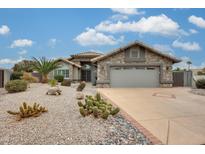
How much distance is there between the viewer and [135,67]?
18.5 meters

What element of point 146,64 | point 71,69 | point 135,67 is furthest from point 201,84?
point 71,69

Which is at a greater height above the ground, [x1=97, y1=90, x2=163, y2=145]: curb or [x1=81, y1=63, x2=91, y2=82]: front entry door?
[x1=81, y1=63, x2=91, y2=82]: front entry door

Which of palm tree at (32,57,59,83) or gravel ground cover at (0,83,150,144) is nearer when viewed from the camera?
gravel ground cover at (0,83,150,144)

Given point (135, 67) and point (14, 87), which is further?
point (135, 67)

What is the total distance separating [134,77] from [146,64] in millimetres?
1522

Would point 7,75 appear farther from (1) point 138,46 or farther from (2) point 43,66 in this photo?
(1) point 138,46

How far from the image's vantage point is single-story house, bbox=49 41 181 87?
722 inches

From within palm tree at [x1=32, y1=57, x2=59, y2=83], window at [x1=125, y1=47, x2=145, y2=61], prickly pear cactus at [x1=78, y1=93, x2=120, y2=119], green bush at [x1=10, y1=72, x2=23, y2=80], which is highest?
window at [x1=125, y1=47, x2=145, y2=61]

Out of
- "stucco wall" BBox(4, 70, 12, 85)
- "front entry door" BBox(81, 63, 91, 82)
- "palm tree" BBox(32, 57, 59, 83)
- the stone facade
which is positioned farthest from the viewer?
"front entry door" BBox(81, 63, 91, 82)

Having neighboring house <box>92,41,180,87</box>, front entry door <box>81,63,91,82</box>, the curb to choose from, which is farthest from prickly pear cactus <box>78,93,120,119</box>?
front entry door <box>81,63,91,82</box>

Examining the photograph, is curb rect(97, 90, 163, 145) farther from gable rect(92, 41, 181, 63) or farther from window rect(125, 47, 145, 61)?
window rect(125, 47, 145, 61)

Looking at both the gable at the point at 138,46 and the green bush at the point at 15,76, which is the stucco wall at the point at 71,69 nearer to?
the gable at the point at 138,46

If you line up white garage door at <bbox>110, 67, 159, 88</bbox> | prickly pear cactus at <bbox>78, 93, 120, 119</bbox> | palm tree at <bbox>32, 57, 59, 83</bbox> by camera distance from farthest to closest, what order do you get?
white garage door at <bbox>110, 67, 159, 88</bbox> < palm tree at <bbox>32, 57, 59, 83</bbox> < prickly pear cactus at <bbox>78, 93, 120, 119</bbox>

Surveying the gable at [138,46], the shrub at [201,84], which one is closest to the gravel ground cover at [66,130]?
the shrub at [201,84]
